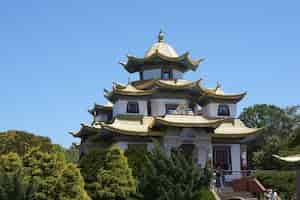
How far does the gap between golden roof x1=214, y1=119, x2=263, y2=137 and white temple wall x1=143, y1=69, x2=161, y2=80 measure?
17.6 ft

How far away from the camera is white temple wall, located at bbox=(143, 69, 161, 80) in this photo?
3328cm

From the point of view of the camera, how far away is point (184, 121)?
93.2 feet

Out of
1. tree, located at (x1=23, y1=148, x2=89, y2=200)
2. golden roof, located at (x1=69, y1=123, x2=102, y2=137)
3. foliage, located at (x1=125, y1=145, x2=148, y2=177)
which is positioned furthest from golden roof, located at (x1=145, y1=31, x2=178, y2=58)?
tree, located at (x1=23, y1=148, x2=89, y2=200)

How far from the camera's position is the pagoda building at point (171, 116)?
1137 inches

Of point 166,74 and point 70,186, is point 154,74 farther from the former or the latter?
point 70,186

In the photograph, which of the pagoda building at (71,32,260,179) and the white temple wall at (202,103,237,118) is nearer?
the pagoda building at (71,32,260,179)

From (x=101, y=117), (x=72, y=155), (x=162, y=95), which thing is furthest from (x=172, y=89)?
(x=72, y=155)

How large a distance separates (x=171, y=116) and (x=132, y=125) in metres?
2.47

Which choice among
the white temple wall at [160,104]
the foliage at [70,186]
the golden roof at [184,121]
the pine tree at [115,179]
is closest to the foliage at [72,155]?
the white temple wall at [160,104]

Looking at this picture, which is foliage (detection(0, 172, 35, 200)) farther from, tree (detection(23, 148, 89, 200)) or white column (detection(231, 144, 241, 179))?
white column (detection(231, 144, 241, 179))

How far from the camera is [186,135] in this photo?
2909cm

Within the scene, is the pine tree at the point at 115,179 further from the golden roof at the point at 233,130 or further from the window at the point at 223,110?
the window at the point at 223,110

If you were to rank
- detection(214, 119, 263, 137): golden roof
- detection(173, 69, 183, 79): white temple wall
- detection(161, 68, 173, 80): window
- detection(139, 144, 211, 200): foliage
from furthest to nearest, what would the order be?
detection(173, 69, 183, 79): white temple wall < detection(161, 68, 173, 80): window < detection(214, 119, 263, 137): golden roof < detection(139, 144, 211, 200): foliage

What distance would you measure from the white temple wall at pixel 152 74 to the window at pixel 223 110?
442 centimetres
